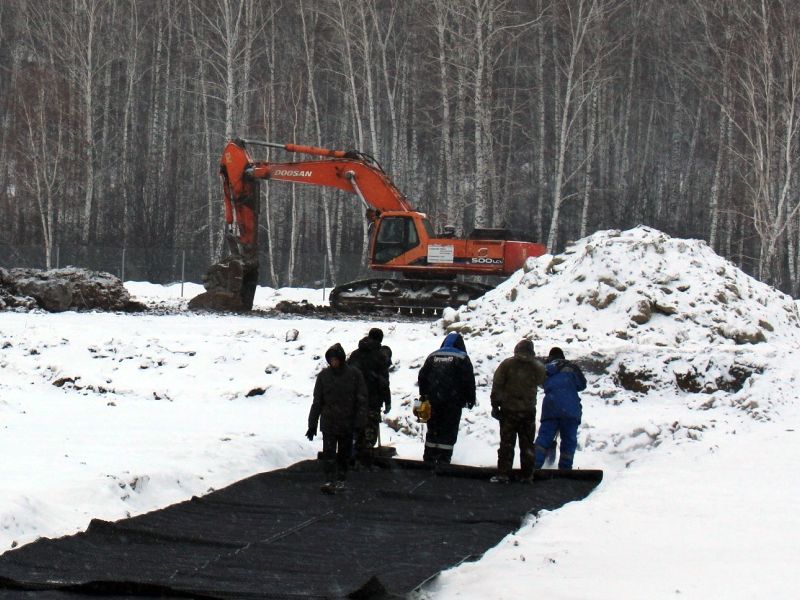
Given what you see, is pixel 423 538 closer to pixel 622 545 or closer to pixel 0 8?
pixel 622 545

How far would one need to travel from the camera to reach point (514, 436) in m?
12.0

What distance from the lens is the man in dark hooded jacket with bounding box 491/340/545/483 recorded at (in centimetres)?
1191

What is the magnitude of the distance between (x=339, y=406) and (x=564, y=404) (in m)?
3.01

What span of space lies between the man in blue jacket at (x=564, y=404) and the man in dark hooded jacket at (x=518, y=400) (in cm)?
77

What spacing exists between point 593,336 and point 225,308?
429 inches

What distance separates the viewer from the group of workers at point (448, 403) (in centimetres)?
1090

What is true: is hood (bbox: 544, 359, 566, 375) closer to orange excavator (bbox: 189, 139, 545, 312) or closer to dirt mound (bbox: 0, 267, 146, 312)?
orange excavator (bbox: 189, 139, 545, 312)

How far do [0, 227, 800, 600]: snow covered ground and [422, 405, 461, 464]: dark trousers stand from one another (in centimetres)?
105

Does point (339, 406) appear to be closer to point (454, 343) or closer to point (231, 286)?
point (454, 343)

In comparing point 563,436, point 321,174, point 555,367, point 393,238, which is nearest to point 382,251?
point 393,238

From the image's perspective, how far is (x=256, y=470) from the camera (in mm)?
12180

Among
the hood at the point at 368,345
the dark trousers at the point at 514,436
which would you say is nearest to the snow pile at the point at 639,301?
the dark trousers at the point at 514,436

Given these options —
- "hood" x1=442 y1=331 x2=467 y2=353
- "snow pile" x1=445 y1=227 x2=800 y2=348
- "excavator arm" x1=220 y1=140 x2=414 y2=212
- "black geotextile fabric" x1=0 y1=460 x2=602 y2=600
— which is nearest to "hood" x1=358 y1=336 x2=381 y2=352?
"hood" x1=442 y1=331 x2=467 y2=353

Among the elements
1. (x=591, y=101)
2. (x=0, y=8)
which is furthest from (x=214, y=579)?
(x=0, y=8)
